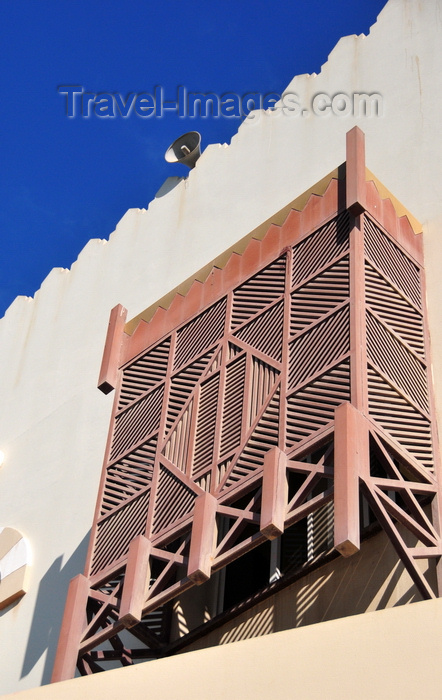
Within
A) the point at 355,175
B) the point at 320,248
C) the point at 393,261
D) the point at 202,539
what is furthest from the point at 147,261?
the point at 202,539

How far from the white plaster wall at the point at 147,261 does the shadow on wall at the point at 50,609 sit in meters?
0.02

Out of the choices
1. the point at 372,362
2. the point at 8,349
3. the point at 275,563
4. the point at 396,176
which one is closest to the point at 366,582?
the point at 275,563

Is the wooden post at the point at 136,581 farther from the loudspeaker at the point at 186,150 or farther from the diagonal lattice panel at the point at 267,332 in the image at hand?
the loudspeaker at the point at 186,150

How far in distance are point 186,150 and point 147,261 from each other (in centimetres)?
187

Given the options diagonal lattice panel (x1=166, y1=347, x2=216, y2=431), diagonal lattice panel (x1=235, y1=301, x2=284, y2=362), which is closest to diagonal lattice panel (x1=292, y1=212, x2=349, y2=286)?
diagonal lattice panel (x1=235, y1=301, x2=284, y2=362)

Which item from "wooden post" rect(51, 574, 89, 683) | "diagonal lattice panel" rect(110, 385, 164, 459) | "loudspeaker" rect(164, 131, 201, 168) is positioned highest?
"loudspeaker" rect(164, 131, 201, 168)

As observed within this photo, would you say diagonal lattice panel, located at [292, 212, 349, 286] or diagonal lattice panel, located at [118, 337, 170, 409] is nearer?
diagonal lattice panel, located at [292, 212, 349, 286]

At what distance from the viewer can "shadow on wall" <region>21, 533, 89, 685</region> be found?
A: 10492 millimetres

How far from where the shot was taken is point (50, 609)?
10828mm

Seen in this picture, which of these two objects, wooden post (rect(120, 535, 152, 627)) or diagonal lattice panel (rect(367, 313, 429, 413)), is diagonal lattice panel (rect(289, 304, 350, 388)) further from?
wooden post (rect(120, 535, 152, 627))

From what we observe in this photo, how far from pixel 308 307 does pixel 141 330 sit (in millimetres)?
2428

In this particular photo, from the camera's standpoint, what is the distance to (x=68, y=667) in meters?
8.06

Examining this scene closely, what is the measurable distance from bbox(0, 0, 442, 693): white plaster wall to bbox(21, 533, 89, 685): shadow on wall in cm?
2

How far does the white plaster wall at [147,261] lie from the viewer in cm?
1045
